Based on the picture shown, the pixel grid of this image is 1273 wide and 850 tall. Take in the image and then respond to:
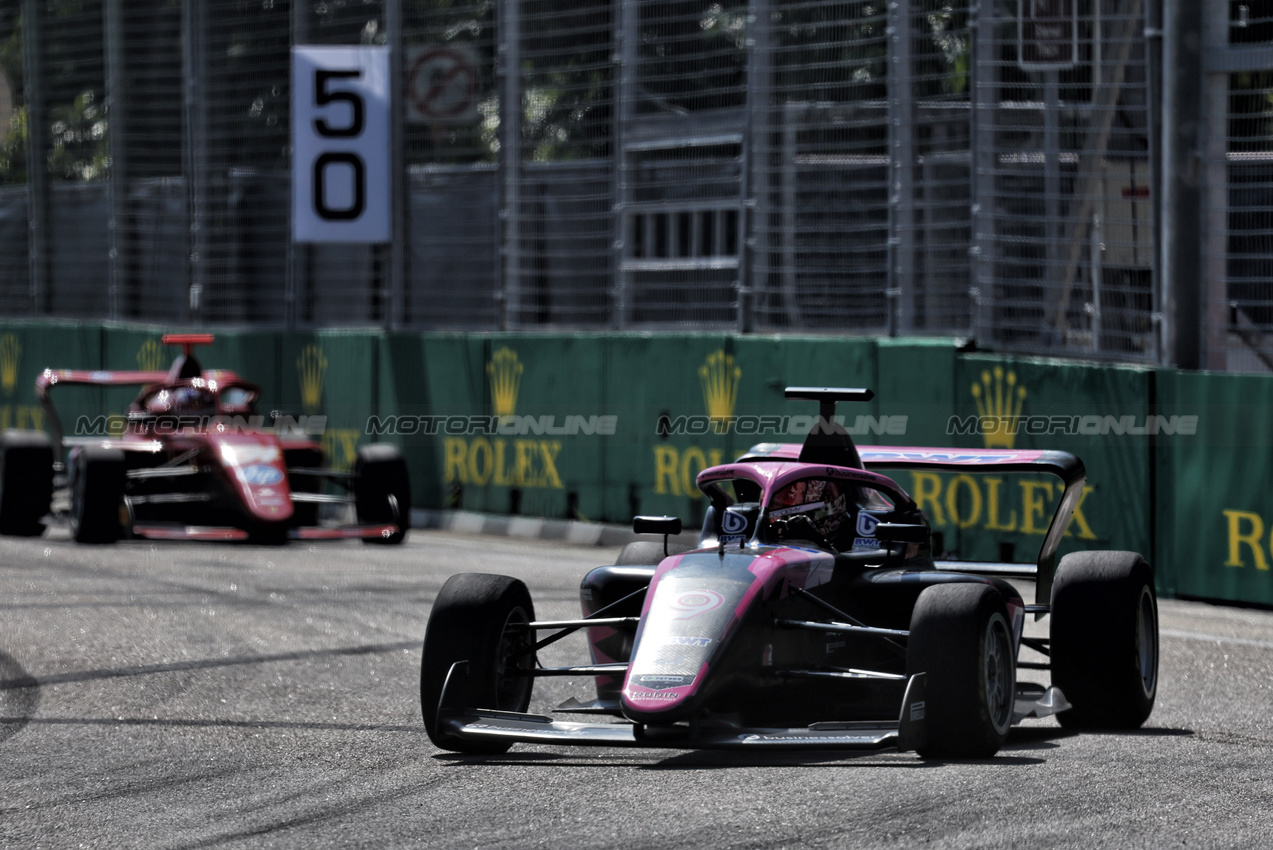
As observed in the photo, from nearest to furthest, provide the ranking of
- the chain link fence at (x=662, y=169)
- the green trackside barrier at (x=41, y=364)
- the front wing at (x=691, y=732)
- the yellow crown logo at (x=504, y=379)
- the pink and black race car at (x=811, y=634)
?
the front wing at (x=691, y=732), the pink and black race car at (x=811, y=634), the chain link fence at (x=662, y=169), the yellow crown logo at (x=504, y=379), the green trackside barrier at (x=41, y=364)

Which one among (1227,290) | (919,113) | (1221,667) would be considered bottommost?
(1221,667)

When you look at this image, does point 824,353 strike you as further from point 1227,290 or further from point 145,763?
point 145,763

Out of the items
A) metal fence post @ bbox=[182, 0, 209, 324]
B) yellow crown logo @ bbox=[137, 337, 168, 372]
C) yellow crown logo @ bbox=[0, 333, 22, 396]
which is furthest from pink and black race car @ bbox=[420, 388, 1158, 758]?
yellow crown logo @ bbox=[0, 333, 22, 396]

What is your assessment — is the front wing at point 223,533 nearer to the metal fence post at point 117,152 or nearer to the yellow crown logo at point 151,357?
the yellow crown logo at point 151,357

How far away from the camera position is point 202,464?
13.7m

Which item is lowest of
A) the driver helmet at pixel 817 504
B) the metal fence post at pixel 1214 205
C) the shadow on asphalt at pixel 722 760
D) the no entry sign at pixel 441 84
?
the shadow on asphalt at pixel 722 760

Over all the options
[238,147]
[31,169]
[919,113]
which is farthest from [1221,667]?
[31,169]

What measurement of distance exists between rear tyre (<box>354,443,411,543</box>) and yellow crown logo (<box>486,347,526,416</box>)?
6.05 ft

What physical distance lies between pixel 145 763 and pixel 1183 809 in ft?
11.2

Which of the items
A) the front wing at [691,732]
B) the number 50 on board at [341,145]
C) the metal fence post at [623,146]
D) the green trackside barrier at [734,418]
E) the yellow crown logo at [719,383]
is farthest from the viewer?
the number 50 on board at [341,145]

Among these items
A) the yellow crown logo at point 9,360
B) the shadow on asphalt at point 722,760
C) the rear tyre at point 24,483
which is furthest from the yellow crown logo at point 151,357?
the shadow on asphalt at point 722,760

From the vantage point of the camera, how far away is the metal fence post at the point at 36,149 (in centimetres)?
2173

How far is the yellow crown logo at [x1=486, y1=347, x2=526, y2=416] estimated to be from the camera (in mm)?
15570

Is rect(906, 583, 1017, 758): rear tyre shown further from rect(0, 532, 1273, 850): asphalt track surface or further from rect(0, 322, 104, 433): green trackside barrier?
rect(0, 322, 104, 433): green trackside barrier
